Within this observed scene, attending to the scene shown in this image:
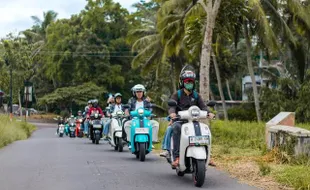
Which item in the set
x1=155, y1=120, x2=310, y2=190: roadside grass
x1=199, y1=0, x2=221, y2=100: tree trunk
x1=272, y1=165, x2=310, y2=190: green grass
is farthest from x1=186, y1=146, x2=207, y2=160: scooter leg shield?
x1=199, y1=0, x2=221, y2=100: tree trunk

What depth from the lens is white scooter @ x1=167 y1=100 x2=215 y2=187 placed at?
8125 mm

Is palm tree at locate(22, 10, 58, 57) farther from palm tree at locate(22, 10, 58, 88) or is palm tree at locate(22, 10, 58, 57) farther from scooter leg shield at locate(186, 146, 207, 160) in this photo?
scooter leg shield at locate(186, 146, 207, 160)

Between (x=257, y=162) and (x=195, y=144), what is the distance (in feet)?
9.94

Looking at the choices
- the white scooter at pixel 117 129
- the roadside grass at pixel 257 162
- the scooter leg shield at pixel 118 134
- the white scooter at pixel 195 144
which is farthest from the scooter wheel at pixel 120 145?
the white scooter at pixel 195 144

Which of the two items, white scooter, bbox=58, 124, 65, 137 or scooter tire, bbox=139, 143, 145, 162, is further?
white scooter, bbox=58, 124, 65, 137

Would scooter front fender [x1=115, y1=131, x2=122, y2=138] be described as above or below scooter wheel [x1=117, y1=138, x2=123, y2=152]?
above

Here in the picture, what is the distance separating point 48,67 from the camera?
190 ft

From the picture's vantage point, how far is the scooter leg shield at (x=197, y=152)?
8114mm

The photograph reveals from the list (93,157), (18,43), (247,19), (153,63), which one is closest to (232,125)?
(93,157)

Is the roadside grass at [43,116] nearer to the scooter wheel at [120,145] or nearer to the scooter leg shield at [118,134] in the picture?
the scooter wheel at [120,145]

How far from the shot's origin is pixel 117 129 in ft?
48.9

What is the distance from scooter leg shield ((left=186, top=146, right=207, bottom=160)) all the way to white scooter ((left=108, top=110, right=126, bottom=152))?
21.8 feet

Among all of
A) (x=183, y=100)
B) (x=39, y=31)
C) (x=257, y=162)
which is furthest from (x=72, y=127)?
(x=39, y=31)

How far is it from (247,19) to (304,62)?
5.56 m
